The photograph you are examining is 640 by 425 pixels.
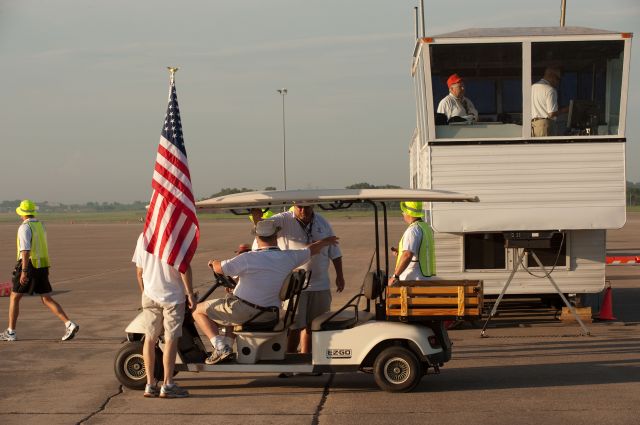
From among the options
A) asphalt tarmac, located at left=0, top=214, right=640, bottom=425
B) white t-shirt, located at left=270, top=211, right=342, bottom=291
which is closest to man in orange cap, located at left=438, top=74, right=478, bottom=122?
asphalt tarmac, located at left=0, top=214, right=640, bottom=425

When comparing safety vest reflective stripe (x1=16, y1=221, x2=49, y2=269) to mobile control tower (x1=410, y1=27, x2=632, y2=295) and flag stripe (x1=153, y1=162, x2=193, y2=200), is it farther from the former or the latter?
mobile control tower (x1=410, y1=27, x2=632, y2=295)

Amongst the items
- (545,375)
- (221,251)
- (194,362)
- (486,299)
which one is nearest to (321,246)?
(194,362)

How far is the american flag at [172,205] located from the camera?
8.62 meters

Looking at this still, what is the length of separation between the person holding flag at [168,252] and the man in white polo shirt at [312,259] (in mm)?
1184

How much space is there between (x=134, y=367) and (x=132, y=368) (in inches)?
0.8

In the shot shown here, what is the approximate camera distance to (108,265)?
29.2m

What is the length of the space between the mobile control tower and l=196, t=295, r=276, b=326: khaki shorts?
4.97m

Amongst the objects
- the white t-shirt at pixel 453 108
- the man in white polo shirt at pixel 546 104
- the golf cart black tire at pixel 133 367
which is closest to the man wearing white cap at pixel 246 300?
the golf cart black tire at pixel 133 367

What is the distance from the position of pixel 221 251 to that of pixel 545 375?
91.7 feet

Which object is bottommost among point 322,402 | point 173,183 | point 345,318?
point 322,402

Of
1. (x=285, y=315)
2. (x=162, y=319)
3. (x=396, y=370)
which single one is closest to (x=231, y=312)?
(x=285, y=315)

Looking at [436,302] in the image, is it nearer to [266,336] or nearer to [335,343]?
[335,343]

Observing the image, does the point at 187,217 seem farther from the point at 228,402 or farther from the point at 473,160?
the point at 473,160

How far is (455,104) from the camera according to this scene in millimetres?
13562
